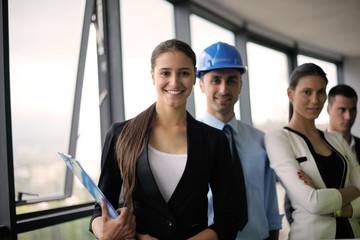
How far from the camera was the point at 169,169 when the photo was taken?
1.34 m

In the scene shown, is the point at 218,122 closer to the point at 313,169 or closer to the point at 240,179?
the point at 240,179

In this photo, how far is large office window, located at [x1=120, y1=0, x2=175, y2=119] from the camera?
3822 mm

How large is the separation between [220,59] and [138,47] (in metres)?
2.23

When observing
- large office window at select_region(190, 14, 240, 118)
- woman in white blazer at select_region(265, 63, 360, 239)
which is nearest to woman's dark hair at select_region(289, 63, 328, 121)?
woman in white blazer at select_region(265, 63, 360, 239)

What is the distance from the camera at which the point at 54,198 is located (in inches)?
123

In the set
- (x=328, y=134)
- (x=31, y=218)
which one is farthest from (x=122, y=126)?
(x=31, y=218)

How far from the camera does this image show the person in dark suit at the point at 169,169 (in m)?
1.30

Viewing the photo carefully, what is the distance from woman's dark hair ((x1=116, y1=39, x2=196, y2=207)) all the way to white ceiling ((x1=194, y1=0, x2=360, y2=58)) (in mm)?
4055

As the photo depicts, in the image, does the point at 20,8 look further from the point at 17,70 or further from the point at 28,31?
the point at 17,70

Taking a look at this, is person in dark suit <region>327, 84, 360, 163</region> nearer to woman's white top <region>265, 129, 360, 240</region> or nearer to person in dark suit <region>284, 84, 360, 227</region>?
person in dark suit <region>284, 84, 360, 227</region>

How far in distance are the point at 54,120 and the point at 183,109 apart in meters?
1.98

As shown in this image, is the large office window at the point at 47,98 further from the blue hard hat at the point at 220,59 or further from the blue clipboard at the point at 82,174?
the blue clipboard at the point at 82,174

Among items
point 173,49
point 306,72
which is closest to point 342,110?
point 306,72

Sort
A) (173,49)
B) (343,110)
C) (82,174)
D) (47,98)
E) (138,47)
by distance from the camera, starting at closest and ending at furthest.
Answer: (82,174)
(173,49)
(343,110)
(47,98)
(138,47)
